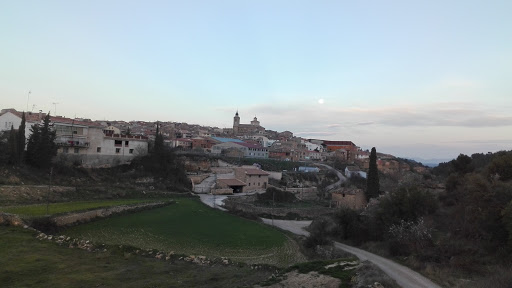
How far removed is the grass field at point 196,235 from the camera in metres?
21.7

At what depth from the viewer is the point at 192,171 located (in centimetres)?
6241

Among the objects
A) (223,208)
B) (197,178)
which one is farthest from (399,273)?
(197,178)

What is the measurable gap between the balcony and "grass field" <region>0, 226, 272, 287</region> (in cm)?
2956

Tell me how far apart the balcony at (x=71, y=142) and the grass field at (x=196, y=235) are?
63.6 ft

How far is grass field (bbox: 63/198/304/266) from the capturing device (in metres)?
21.7

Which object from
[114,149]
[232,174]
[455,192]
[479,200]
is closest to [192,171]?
[232,174]

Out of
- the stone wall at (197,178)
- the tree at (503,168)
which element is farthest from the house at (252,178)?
the tree at (503,168)

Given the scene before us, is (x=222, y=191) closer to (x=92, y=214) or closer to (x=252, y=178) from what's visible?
(x=252, y=178)

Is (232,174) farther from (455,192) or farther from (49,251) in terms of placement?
(49,251)

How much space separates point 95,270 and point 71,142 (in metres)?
36.3

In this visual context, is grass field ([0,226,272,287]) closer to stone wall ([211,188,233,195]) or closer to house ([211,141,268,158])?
stone wall ([211,188,233,195])

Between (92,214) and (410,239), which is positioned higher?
(410,239)

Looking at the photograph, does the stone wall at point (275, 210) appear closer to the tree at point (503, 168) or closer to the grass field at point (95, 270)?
the tree at point (503, 168)

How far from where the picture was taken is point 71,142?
46.8 metres
